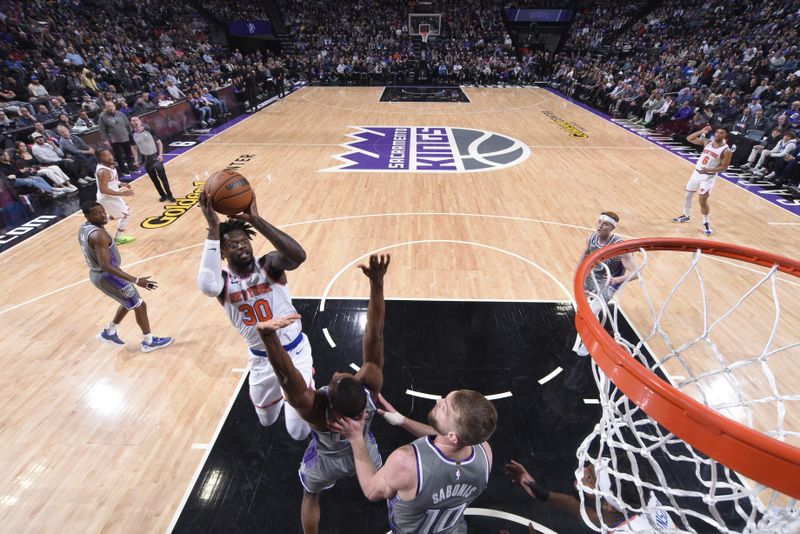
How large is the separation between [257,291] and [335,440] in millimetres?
1162

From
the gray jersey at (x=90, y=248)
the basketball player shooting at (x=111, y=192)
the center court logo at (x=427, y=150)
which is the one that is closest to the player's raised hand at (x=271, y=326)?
the gray jersey at (x=90, y=248)

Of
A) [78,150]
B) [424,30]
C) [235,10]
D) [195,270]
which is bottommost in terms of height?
[195,270]

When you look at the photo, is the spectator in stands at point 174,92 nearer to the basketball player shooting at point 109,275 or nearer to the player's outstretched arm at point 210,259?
the basketball player shooting at point 109,275

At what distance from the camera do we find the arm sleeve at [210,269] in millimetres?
2578

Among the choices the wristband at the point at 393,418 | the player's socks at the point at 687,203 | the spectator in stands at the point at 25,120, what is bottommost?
the player's socks at the point at 687,203

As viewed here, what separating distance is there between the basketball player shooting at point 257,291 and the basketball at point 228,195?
0.21ft

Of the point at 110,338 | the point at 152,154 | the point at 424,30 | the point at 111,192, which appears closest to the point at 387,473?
the point at 110,338

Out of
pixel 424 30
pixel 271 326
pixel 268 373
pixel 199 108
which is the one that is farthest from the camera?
pixel 424 30

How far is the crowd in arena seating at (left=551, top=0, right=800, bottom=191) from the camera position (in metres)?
11.8

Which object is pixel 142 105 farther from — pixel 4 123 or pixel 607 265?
pixel 607 265

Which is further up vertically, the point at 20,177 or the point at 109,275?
the point at 109,275

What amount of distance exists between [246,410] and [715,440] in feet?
11.6

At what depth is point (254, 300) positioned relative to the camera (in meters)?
2.98

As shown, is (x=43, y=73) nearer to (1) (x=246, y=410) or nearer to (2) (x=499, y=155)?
(2) (x=499, y=155)
